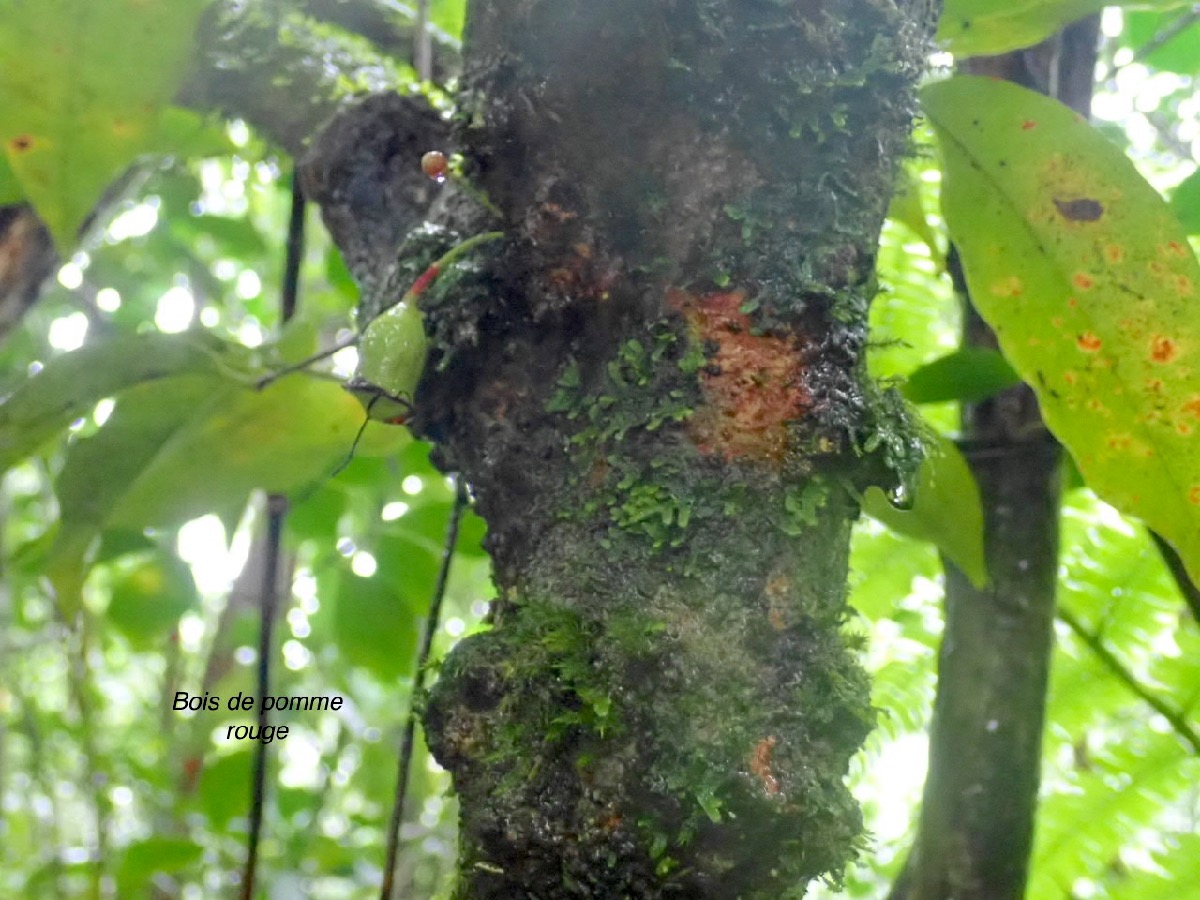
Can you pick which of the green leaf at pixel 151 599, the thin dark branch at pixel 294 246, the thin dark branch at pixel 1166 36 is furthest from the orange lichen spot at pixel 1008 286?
the green leaf at pixel 151 599

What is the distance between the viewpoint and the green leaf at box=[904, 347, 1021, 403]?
617 mm

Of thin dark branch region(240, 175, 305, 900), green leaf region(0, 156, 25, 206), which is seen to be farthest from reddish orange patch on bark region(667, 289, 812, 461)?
green leaf region(0, 156, 25, 206)

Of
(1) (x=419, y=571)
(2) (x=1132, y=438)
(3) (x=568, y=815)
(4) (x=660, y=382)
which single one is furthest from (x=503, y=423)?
(1) (x=419, y=571)

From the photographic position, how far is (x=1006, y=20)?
0.54 metres

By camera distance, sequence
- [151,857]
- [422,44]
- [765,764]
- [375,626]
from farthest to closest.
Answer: [151,857] → [375,626] → [422,44] → [765,764]

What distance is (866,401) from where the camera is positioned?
391mm

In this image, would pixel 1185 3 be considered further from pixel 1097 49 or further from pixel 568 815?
pixel 568 815

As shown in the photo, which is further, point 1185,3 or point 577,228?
point 1185,3

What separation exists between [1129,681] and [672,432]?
0.59m

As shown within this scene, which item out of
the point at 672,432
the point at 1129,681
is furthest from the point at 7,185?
the point at 1129,681

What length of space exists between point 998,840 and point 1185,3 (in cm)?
52

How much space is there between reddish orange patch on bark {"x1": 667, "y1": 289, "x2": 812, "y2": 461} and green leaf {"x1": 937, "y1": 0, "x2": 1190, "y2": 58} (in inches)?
10.8

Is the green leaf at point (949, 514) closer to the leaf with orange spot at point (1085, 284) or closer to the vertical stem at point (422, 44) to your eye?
the leaf with orange spot at point (1085, 284)

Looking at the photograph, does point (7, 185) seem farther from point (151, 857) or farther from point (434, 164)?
point (151, 857)
